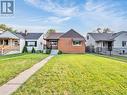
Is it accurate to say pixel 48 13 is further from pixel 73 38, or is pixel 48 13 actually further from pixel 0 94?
pixel 0 94

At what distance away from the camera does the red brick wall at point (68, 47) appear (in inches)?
1679

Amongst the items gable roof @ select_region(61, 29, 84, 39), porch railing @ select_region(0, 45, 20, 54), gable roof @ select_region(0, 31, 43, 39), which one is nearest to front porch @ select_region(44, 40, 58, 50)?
gable roof @ select_region(0, 31, 43, 39)

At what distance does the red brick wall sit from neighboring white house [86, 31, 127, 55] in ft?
16.2

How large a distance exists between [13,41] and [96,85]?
38.1 m

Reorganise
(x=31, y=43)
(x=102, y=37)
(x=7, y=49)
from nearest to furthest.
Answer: (x=7, y=49) < (x=31, y=43) < (x=102, y=37)

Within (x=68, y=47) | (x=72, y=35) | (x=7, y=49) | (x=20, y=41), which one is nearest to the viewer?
(x=7, y=49)

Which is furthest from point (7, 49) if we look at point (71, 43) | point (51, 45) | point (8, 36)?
point (71, 43)

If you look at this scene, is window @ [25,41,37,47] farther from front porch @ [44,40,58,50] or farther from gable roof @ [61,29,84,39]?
gable roof @ [61,29,84,39]

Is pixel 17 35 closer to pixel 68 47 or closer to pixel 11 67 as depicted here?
pixel 68 47

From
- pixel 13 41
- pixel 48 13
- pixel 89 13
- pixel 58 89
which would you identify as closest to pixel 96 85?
pixel 58 89

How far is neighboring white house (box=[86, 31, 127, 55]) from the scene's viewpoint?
154ft

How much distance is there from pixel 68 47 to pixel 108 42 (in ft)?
41.0

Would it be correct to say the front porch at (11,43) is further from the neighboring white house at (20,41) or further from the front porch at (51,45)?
the front porch at (51,45)

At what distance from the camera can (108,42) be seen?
166ft
